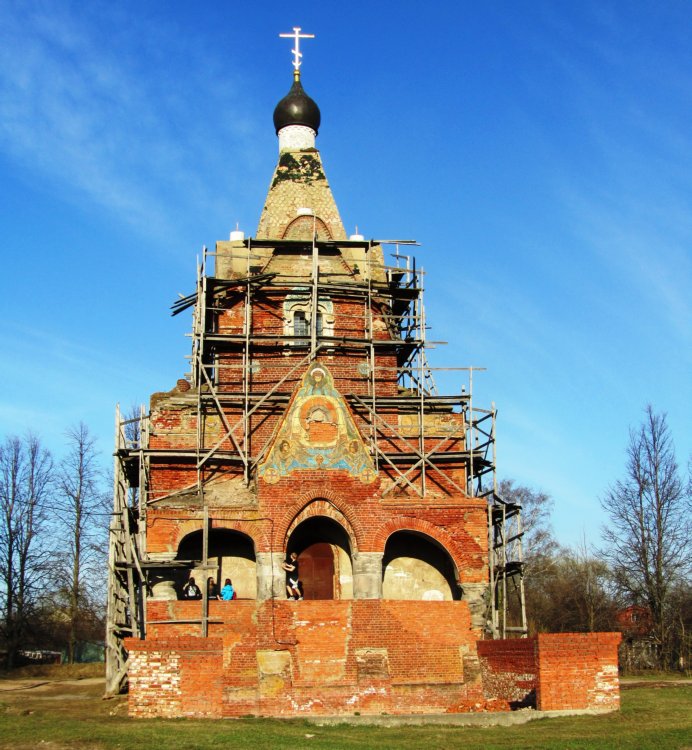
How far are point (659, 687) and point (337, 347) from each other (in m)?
10.7

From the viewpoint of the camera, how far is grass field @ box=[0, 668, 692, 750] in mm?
12641

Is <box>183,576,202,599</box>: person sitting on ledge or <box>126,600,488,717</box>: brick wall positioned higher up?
<box>183,576,202,599</box>: person sitting on ledge

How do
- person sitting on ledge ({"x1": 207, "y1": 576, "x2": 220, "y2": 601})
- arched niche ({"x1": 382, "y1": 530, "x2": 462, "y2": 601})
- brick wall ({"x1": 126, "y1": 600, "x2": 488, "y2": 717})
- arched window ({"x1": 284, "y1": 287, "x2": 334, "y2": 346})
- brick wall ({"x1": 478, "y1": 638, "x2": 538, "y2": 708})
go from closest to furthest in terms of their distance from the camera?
brick wall ({"x1": 126, "y1": 600, "x2": 488, "y2": 717}) < brick wall ({"x1": 478, "y1": 638, "x2": 538, "y2": 708}) < person sitting on ledge ({"x1": 207, "y1": 576, "x2": 220, "y2": 601}) < arched niche ({"x1": 382, "y1": 530, "x2": 462, "y2": 601}) < arched window ({"x1": 284, "y1": 287, "x2": 334, "y2": 346})

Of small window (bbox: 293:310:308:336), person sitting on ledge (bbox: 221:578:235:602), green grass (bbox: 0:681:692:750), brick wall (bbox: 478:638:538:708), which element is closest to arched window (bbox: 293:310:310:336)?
small window (bbox: 293:310:308:336)

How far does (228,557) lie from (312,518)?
2062mm

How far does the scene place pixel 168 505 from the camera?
19.5 metres

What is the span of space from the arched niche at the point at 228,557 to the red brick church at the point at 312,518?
4 cm

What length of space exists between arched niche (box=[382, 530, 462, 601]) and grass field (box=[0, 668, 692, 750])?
4765 millimetres

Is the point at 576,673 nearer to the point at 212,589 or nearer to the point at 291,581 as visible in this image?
the point at 291,581

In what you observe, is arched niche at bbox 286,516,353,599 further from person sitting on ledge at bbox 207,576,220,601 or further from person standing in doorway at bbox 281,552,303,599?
person sitting on ledge at bbox 207,576,220,601

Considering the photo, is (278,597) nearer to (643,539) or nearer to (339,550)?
(339,550)

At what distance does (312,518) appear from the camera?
20.1 meters

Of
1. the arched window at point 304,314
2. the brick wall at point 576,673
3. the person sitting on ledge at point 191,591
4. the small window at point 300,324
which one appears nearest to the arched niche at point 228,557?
the person sitting on ledge at point 191,591

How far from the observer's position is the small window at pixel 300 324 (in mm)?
23656
